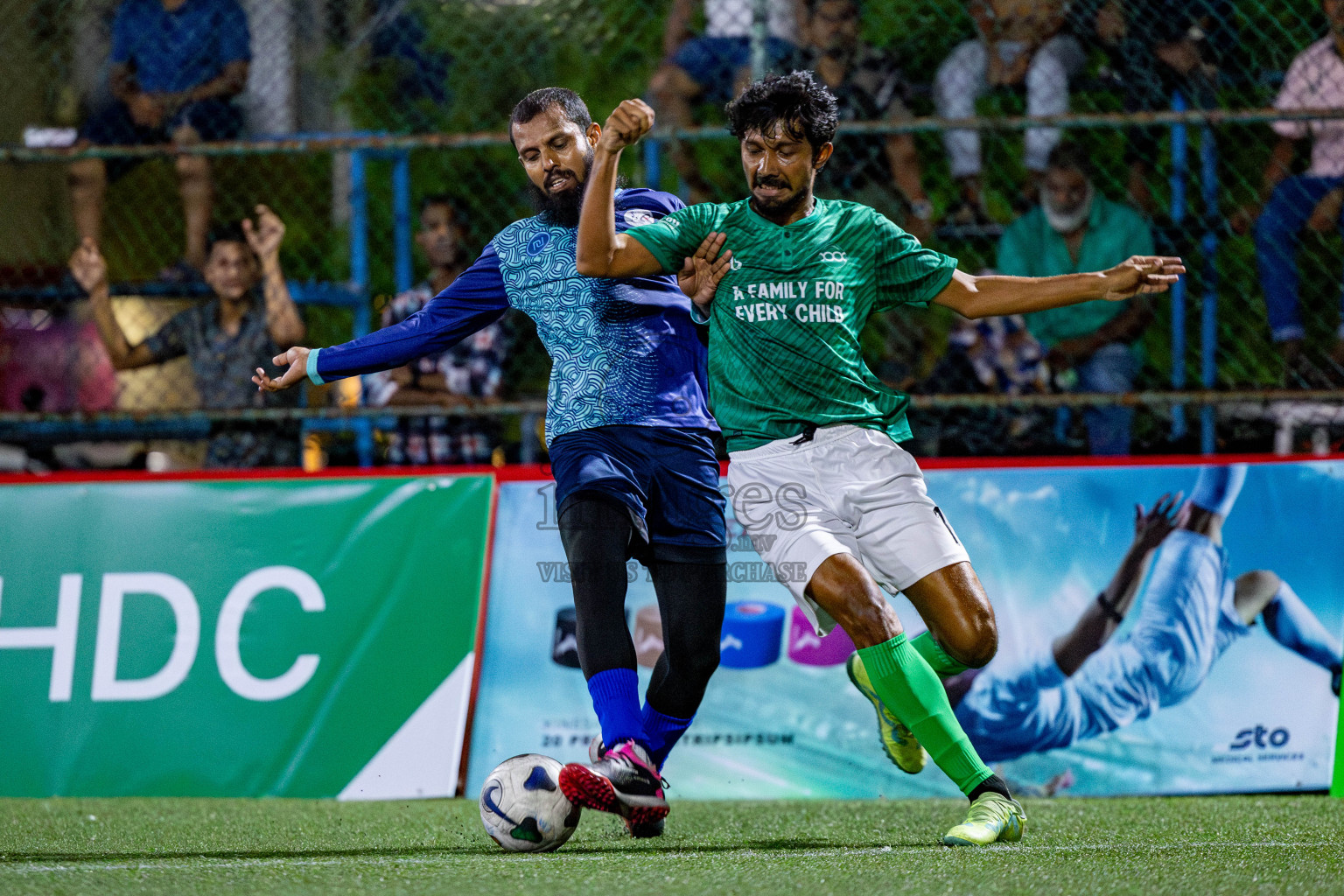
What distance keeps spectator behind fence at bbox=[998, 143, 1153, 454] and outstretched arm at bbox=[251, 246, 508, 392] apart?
8.52ft

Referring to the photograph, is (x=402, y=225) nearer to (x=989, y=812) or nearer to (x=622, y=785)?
(x=622, y=785)

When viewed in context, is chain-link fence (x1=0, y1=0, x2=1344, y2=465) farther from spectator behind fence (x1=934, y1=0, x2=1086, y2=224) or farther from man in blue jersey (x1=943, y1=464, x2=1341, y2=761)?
man in blue jersey (x1=943, y1=464, x2=1341, y2=761)

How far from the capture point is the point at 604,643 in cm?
394

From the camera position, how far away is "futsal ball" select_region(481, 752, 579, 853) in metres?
3.75

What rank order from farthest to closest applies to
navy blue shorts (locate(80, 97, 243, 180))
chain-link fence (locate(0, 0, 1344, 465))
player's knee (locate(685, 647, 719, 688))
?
navy blue shorts (locate(80, 97, 243, 180)), chain-link fence (locate(0, 0, 1344, 465)), player's knee (locate(685, 647, 719, 688))

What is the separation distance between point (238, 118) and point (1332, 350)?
5.00m

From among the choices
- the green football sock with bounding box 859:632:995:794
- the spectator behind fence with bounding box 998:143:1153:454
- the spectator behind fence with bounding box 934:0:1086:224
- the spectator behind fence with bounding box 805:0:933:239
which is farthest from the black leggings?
the spectator behind fence with bounding box 934:0:1086:224

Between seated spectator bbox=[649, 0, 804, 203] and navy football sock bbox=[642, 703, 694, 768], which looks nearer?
navy football sock bbox=[642, 703, 694, 768]

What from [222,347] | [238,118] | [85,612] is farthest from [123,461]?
[238,118]

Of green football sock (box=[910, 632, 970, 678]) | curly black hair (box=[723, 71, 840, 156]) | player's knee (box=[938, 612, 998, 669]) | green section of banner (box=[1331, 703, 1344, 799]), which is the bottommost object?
green section of banner (box=[1331, 703, 1344, 799])

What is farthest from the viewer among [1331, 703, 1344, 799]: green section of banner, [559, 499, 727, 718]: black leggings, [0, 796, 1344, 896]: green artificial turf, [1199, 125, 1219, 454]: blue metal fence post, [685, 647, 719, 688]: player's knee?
[1199, 125, 1219, 454]: blue metal fence post

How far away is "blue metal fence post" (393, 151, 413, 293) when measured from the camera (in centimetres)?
646

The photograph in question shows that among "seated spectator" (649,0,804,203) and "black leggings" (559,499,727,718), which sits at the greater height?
"seated spectator" (649,0,804,203)

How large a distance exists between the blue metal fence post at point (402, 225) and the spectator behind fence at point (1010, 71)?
7.91ft
